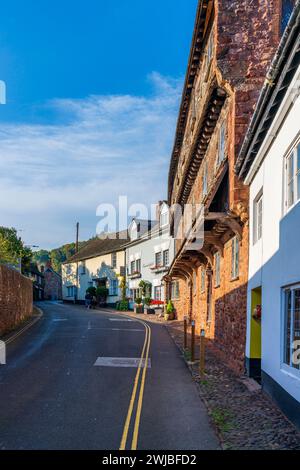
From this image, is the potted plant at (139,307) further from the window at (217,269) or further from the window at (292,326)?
the window at (292,326)

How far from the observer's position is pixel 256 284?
12.5 meters

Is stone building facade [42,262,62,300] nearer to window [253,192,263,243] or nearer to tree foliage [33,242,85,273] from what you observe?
tree foliage [33,242,85,273]

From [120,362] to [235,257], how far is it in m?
4.70

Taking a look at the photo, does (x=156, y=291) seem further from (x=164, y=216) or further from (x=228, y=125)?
(x=228, y=125)

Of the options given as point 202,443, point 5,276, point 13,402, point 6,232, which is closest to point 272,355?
point 202,443

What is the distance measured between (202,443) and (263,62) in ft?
37.7

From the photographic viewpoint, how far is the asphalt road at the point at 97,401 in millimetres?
7922

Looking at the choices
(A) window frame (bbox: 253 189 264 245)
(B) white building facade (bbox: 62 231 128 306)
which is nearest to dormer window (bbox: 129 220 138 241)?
(B) white building facade (bbox: 62 231 128 306)

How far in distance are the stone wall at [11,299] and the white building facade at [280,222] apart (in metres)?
13.6

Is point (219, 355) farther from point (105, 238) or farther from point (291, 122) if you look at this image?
point (105, 238)

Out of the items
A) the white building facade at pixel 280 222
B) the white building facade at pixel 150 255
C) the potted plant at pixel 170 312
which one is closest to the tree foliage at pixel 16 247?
the white building facade at pixel 150 255

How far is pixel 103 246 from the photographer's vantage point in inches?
2327

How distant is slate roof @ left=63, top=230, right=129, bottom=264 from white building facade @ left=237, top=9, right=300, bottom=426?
3911 centimetres

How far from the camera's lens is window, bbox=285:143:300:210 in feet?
30.4
